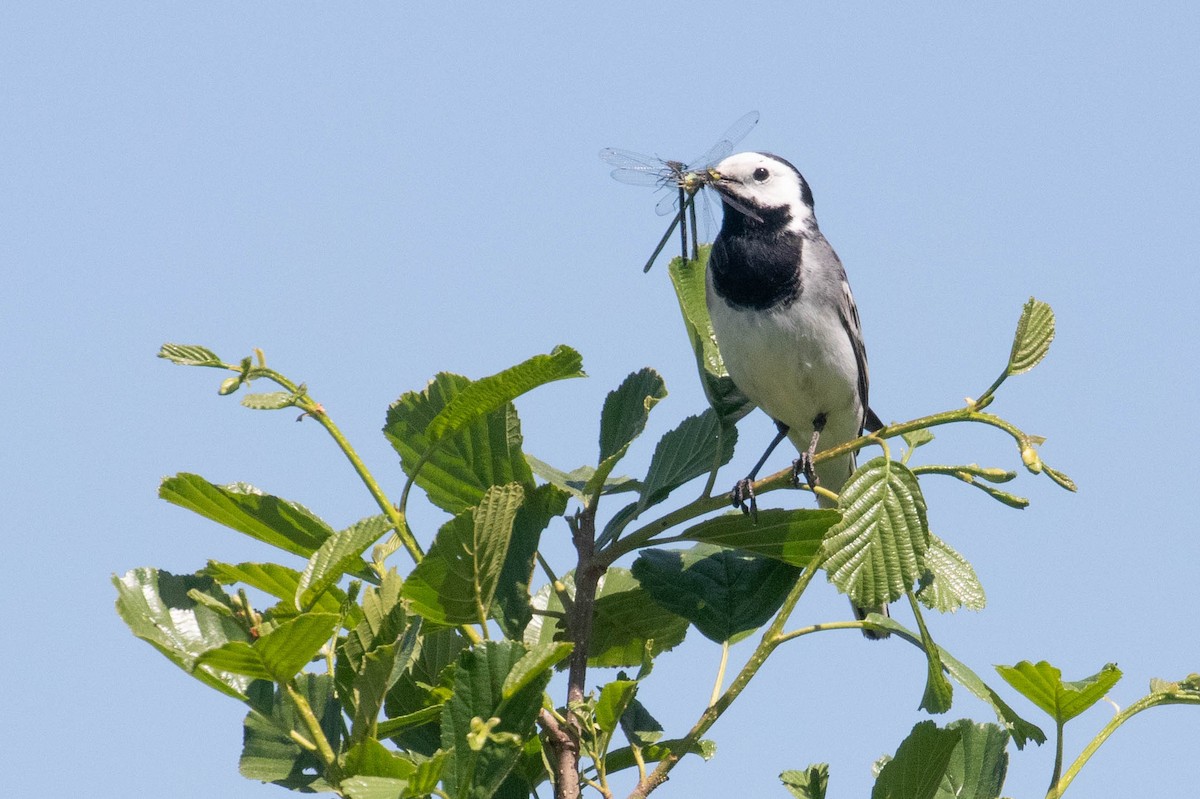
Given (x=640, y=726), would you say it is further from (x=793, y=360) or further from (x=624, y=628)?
(x=793, y=360)

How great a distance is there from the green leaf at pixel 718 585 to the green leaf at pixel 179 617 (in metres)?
0.94

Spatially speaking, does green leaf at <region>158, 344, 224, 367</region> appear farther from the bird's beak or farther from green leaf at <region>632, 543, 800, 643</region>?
the bird's beak

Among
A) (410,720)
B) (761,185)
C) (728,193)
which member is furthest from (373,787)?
(761,185)

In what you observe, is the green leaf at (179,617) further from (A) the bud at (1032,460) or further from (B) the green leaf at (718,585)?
(A) the bud at (1032,460)

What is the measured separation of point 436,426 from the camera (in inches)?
102

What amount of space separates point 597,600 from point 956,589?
0.86 metres

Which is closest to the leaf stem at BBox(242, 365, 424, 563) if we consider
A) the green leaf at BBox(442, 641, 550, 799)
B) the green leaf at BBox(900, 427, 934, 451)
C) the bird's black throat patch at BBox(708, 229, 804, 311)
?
the green leaf at BBox(442, 641, 550, 799)

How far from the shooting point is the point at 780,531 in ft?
9.25

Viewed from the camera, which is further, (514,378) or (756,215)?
(756,215)

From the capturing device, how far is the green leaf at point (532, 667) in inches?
81.6

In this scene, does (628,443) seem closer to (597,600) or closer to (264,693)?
(597,600)

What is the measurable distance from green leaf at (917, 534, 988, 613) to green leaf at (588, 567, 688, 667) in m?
0.60

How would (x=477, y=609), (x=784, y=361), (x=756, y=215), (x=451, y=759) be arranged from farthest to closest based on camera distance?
(x=756, y=215) < (x=784, y=361) < (x=477, y=609) < (x=451, y=759)

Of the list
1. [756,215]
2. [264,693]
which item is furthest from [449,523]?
[756,215]
